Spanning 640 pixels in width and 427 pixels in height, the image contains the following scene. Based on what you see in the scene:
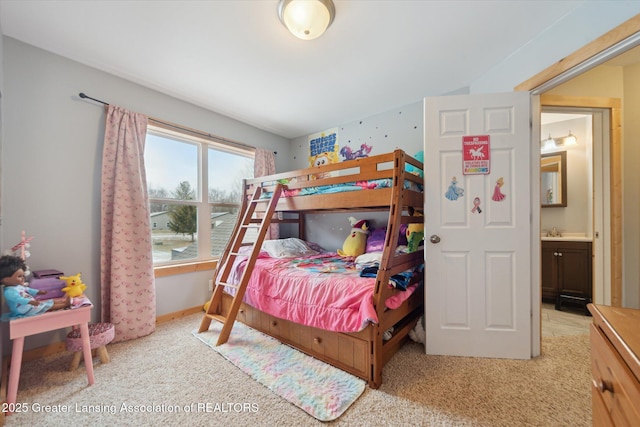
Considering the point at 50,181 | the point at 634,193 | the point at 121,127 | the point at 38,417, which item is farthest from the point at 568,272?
the point at 50,181

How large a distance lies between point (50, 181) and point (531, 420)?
3.74 m

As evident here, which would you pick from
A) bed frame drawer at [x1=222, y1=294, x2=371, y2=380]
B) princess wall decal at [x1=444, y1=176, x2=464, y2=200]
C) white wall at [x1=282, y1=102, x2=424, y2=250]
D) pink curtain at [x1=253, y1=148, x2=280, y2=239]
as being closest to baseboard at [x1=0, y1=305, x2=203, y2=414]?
bed frame drawer at [x1=222, y1=294, x2=371, y2=380]

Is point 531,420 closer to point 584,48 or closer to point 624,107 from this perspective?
point 584,48

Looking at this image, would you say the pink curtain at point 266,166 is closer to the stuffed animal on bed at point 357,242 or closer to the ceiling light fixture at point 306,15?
the stuffed animal on bed at point 357,242

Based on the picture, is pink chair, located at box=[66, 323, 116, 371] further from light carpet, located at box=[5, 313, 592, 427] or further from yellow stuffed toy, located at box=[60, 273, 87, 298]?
yellow stuffed toy, located at box=[60, 273, 87, 298]

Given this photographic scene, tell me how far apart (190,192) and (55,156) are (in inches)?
46.6

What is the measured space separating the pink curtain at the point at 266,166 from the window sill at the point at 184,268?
34.5 inches

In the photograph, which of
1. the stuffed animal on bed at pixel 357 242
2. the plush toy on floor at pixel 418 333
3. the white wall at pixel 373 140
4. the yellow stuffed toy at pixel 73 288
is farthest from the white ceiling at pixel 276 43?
the plush toy on floor at pixel 418 333

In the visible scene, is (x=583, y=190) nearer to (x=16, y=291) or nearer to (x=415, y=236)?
(x=415, y=236)

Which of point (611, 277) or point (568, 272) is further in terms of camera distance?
point (568, 272)

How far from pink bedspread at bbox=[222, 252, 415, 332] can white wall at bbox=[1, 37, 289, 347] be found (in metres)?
1.37

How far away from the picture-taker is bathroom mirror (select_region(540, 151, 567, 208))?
11.0 feet

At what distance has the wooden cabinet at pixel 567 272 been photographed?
286cm

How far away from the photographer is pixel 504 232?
194 cm
